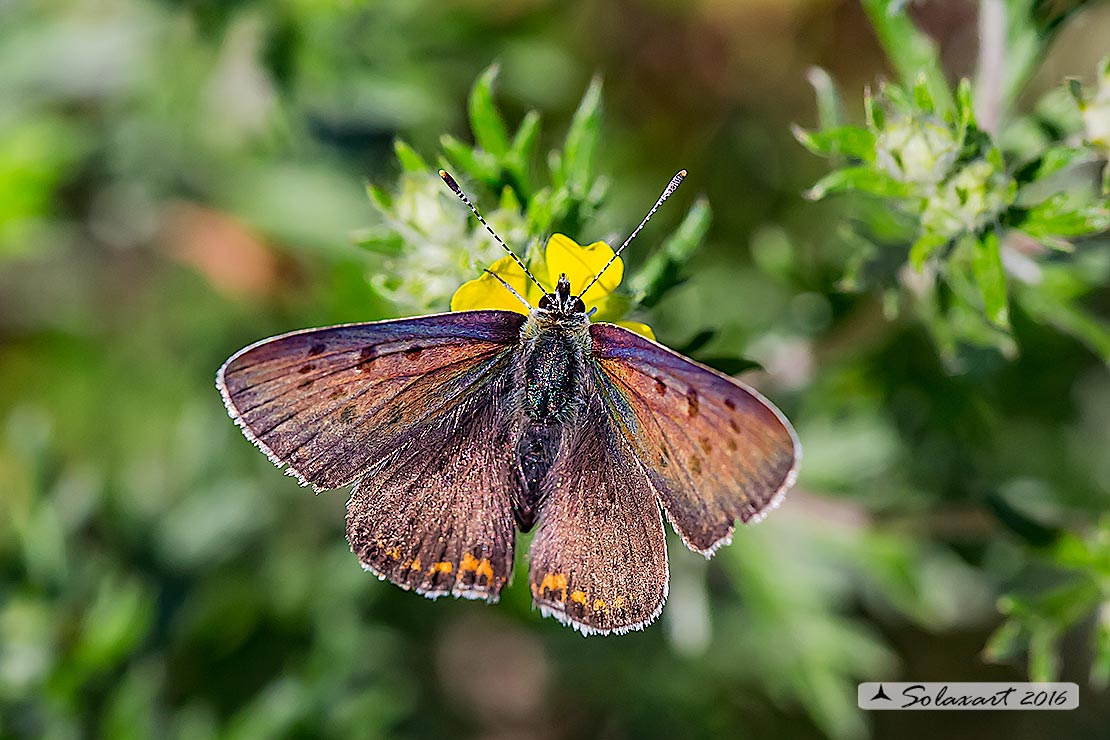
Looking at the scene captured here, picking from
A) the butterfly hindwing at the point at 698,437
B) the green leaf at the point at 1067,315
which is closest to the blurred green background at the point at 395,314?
the green leaf at the point at 1067,315

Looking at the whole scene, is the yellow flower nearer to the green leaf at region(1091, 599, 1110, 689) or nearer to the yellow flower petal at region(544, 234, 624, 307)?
the yellow flower petal at region(544, 234, 624, 307)

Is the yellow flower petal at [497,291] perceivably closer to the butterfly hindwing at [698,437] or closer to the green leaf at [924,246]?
the butterfly hindwing at [698,437]

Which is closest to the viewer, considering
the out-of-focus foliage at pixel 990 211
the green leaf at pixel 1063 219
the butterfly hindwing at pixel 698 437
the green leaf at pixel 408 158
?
the butterfly hindwing at pixel 698 437

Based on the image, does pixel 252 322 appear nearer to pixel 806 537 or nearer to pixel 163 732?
pixel 163 732

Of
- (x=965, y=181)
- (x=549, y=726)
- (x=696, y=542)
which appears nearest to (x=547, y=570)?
(x=696, y=542)

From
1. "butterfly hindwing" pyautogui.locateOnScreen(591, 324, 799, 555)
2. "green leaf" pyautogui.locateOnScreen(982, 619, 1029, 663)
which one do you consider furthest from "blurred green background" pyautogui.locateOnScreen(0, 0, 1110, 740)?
"butterfly hindwing" pyautogui.locateOnScreen(591, 324, 799, 555)

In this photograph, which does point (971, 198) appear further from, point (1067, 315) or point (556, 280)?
point (556, 280)

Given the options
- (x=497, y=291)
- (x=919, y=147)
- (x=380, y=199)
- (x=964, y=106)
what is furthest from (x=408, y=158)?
(x=964, y=106)
